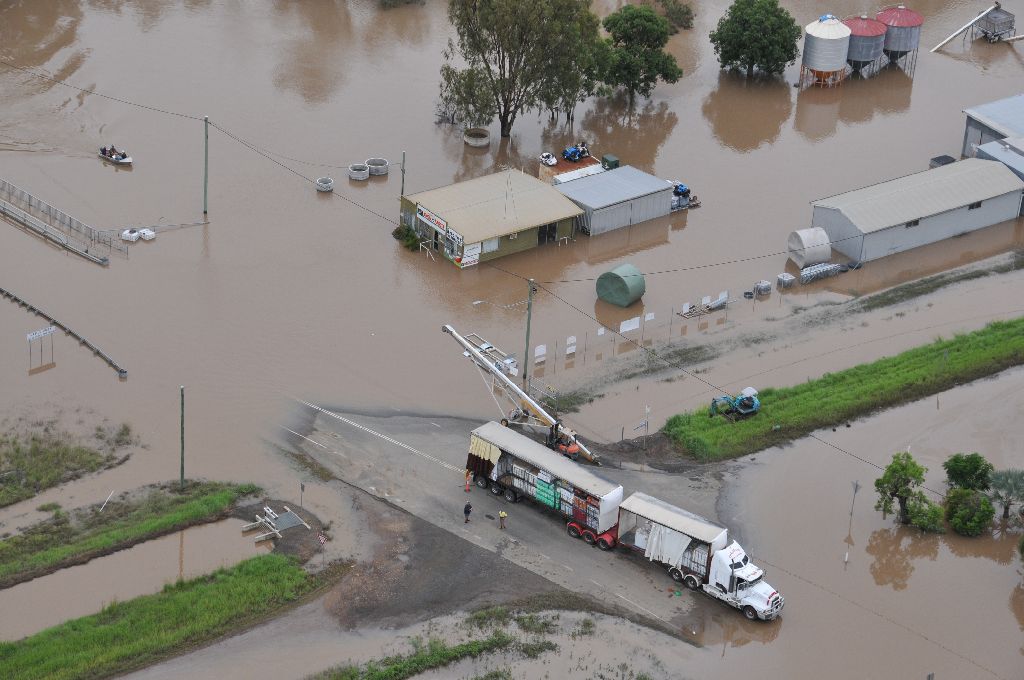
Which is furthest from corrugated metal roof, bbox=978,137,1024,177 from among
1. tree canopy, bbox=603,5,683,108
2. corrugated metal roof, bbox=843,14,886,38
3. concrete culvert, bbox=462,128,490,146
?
concrete culvert, bbox=462,128,490,146

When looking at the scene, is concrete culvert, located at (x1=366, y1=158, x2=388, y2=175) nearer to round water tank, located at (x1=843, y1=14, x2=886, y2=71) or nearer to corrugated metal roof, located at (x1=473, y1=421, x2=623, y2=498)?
corrugated metal roof, located at (x1=473, y1=421, x2=623, y2=498)

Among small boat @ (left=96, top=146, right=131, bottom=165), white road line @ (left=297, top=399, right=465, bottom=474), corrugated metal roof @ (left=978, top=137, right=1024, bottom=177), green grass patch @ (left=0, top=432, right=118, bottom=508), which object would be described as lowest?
green grass patch @ (left=0, top=432, right=118, bottom=508)

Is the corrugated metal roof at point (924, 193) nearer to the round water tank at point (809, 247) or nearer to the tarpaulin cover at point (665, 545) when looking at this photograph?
the round water tank at point (809, 247)

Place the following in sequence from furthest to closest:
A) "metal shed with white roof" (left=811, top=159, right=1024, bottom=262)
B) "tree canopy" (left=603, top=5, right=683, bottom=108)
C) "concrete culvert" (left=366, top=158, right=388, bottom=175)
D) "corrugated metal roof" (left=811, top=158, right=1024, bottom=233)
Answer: "tree canopy" (left=603, top=5, right=683, bottom=108), "concrete culvert" (left=366, top=158, right=388, bottom=175), "corrugated metal roof" (left=811, top=158, right=1024, bottom=233), "metal shed with white roof" (left=811, top=159, right=1024, bottom=262)

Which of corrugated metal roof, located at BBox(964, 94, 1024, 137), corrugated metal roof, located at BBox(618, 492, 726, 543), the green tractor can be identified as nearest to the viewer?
corrugated metal roof, located at BBox(618, 492, 726, 543)

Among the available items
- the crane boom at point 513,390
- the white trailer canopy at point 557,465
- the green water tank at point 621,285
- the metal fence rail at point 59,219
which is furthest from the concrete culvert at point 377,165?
the white trailer canopy at point 557,465

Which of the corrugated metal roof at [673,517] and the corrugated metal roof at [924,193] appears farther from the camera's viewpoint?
the corrugated metal roof at [924,193]

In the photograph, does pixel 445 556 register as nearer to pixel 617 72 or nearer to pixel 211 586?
pixel 211 586
